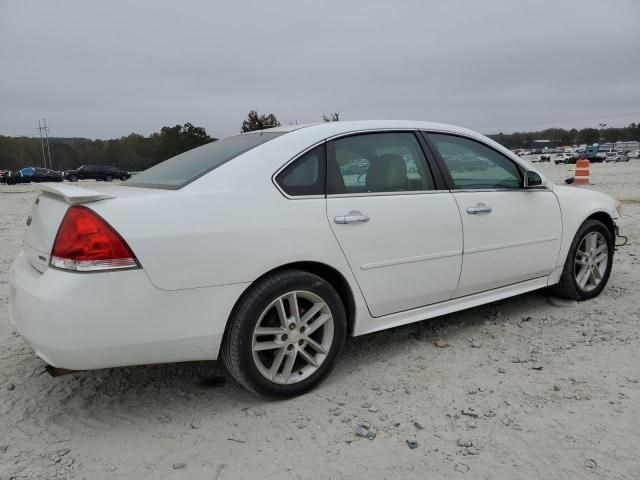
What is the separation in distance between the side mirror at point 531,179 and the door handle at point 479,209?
0.50 meters

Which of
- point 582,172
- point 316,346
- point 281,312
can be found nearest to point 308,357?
point 316,346

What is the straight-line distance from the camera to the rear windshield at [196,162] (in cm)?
277

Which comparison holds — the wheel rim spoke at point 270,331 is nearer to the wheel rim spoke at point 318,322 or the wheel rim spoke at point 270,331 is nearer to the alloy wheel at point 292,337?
the alloy wheel at point 292,337

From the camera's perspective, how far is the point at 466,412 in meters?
2.63

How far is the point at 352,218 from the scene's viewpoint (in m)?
2.90

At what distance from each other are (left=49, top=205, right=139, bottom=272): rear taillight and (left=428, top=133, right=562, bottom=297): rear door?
2.12 m

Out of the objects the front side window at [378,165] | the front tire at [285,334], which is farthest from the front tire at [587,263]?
the front tire at [285,334]

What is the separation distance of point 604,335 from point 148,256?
10.1 feet

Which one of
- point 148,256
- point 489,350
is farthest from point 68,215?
point 489,350

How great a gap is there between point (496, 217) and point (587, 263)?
4.28ft

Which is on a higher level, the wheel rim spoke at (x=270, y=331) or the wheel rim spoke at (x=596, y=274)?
the wheel rim spoke at (x=270, y=331)

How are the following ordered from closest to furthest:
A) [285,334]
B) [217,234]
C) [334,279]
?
1. [217,234]
2. [285,334]
3. [334,279]

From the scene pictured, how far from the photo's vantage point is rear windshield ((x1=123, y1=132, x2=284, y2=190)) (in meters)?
2.77

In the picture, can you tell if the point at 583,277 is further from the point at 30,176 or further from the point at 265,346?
the point at 30,176
